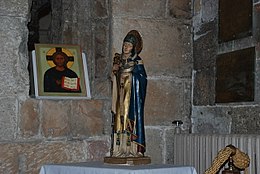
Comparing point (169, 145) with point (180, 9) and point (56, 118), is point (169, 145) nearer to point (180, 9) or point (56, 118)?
point (56, 118)

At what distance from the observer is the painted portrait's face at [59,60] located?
4520mm

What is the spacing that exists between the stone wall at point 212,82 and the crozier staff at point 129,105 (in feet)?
2.33

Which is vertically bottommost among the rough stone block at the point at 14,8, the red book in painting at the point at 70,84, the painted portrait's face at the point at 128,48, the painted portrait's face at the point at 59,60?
the red book in painting at the point at 70,84

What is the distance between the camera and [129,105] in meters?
3.80

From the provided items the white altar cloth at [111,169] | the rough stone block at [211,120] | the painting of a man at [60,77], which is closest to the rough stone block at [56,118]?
the painting of a man at [60,77]

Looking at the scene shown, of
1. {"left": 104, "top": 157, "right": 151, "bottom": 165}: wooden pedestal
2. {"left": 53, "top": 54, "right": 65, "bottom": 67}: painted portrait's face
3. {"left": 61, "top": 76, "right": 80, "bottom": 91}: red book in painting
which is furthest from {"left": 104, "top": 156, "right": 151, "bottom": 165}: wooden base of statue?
{"left": 53, "top": 54, "right": 65, "bottom": 67}: painted portrait's face

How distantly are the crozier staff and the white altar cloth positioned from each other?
17 cm

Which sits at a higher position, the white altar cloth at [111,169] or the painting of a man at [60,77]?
the painting of a man at [60,77]

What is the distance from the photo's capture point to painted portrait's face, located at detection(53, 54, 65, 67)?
14.8 feet

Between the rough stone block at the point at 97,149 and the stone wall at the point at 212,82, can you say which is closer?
the stone wall at the point at 212,82

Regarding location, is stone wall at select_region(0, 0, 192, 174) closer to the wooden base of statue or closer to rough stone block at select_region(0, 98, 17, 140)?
rough stone block at select_region(0, 98, 17, 140)

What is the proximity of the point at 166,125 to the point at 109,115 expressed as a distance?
→ 0.45 meters

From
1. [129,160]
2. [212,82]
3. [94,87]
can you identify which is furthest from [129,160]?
[94,87]

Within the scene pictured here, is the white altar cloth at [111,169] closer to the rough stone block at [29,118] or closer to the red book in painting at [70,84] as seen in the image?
the rough stone block at [29,118]
